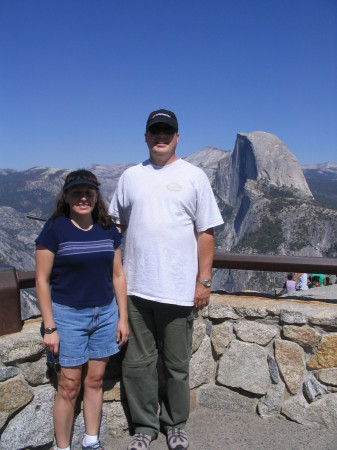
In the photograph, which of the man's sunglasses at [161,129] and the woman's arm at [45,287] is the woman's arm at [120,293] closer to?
the woman's arm at [45,287]

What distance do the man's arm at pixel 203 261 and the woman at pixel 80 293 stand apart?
477mm

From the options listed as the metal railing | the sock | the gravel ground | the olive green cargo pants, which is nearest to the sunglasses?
the metal railing

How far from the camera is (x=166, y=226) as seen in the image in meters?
2.54

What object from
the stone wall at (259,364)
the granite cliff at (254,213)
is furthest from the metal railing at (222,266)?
the granite cliff at (254,213)

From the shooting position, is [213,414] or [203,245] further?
[213,414]

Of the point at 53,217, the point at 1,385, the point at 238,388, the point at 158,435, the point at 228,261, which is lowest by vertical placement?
the point at 158,435

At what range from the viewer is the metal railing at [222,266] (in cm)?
248

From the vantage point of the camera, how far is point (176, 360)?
2.73 metres

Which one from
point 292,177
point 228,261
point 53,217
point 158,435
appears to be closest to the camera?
point 53,217

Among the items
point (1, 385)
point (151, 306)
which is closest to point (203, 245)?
point (151, 306)

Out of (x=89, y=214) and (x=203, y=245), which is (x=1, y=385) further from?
(x=203, y=245)

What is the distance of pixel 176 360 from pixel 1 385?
41.2 inches

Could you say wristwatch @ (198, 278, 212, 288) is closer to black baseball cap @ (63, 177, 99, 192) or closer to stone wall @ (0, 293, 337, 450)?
stone wall @ (0, 293, 337, 450)

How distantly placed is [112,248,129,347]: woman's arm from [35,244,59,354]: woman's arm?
0.40 m
